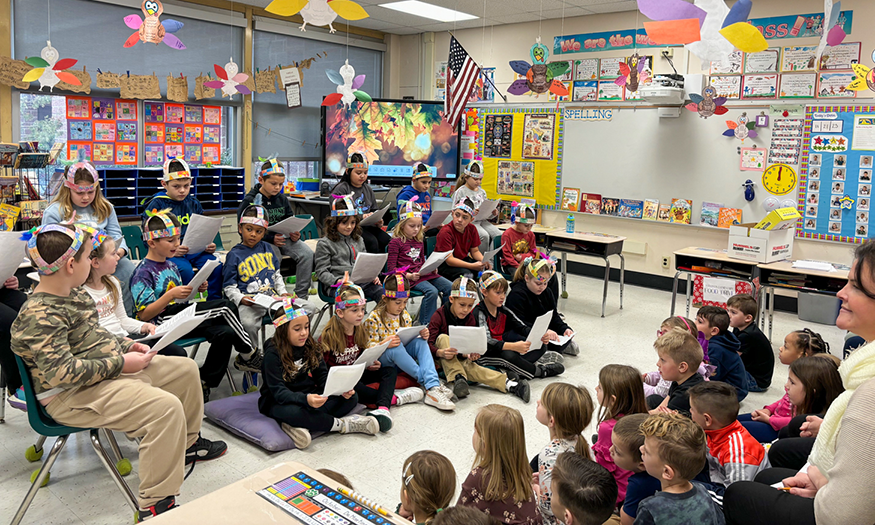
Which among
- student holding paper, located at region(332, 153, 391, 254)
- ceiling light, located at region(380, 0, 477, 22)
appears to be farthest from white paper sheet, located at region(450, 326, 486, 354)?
ceiling light, located at region(380, 0, 477, 22)

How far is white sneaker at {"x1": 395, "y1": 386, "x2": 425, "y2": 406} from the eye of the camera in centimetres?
386

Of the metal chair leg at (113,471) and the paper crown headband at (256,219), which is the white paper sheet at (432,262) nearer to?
the paper crown headband at (256,219)

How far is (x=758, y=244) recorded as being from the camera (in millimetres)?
5395

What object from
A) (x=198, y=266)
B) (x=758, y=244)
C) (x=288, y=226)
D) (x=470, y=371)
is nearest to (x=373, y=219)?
(x=288, y=226)

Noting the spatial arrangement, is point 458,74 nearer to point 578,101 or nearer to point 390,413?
point 578,101

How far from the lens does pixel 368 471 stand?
3.06 meters

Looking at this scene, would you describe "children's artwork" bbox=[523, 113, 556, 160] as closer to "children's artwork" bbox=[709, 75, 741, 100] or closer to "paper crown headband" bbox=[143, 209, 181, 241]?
"children's artwork" bbox=[709, 75, 741, 100]

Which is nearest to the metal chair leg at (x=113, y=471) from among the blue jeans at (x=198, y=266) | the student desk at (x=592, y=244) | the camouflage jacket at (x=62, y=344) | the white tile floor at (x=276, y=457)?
the white tile floor at (x=276, y=457)

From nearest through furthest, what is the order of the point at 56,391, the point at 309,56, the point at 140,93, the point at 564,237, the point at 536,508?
1. the point at 536,508
2. the point at 56,391
3. the point at 564,237
4. the point at 140,93
5. the point at 309,56

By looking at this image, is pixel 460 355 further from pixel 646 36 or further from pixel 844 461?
pixel 646 36

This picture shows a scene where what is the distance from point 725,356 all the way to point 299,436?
243cm

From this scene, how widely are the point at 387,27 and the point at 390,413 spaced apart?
7.01m

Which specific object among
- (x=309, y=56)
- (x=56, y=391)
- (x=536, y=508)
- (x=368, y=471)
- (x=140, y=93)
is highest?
(x=309, y=56)

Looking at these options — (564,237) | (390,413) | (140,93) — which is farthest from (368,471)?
(140,93)
